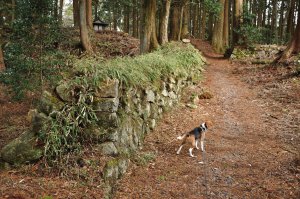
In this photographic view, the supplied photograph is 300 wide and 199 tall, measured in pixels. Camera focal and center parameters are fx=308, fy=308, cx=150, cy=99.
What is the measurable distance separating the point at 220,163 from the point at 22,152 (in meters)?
3.80

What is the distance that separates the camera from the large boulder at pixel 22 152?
4.94 m

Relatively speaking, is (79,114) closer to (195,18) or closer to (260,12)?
(195,18)

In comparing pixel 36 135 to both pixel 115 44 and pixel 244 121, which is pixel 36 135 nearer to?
pixel 244 121

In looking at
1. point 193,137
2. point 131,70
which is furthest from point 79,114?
point 193,137

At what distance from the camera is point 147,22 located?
1292 cm

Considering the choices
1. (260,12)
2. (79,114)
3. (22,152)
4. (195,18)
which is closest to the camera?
(22,152)

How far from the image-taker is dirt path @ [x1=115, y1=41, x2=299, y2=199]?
5297 mm

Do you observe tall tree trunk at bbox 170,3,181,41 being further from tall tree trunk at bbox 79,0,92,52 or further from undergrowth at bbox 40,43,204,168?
undergrowth at bbox 40,43,204,168

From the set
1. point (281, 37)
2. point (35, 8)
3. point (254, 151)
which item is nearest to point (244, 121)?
point (254, 151)

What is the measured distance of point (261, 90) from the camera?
1190 centimetres

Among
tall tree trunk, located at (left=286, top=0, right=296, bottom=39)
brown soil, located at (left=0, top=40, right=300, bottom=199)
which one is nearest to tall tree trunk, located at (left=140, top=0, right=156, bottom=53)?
brown soil, located at (left=0, top=40, right=300, bottom=199)

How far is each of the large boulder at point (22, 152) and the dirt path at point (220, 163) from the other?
1.49 metres

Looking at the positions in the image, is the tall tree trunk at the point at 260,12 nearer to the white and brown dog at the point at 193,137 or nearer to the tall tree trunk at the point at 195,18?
the tall tree trunk at the point at 195,18

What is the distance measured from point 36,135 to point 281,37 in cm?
2796
